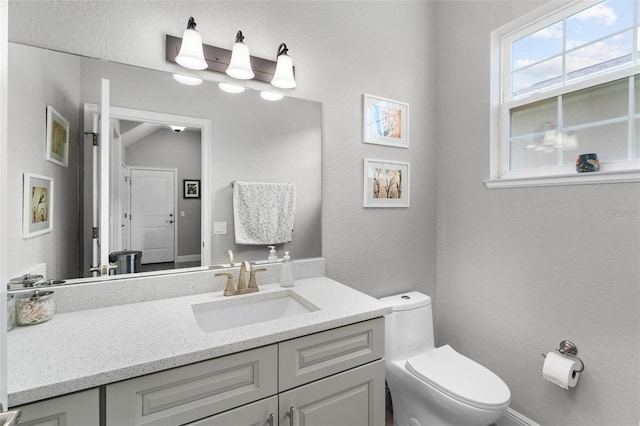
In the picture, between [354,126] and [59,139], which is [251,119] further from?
[59,139]

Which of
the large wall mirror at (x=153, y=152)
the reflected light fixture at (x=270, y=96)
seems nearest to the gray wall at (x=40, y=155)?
the large wall mirror at (x=153, y=152)

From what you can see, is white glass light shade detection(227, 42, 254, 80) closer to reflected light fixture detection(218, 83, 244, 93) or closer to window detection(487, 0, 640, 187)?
reflected light fixture detection(218, 83, 244, 93)

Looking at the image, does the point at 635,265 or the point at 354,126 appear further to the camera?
the point at 354,126

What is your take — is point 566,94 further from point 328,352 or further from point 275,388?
point 275,388

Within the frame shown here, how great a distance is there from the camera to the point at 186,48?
134cm

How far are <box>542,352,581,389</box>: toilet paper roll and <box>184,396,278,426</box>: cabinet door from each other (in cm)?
140

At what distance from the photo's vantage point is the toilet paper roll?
4.69 ft

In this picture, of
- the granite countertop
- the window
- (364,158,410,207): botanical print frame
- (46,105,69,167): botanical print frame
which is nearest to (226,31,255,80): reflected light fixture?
(46,105,69,167): botanical print frame

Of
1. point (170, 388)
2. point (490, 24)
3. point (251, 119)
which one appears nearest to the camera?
point (170, 388)

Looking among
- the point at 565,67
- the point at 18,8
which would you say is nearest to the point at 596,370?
the point at 565,67

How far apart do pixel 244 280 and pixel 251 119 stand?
0.85m

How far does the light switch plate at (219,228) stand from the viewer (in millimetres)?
1512

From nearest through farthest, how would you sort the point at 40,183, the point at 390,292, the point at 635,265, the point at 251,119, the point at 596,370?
the point at 40,183
the point at 635,265
the point at 596,370
the point at 251,119
the point at 390,292

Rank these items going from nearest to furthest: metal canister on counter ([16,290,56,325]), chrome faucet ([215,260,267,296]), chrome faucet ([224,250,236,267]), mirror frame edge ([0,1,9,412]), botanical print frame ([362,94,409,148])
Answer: mirror frame edge ([0,1,9,412]) < metal canister on counter ([16,290,56,325]) < chrome faucet ([215,260,267,296]) < chrome faucet ([224,250,236,267]) < botanical print frame ([362,94,409,148])
